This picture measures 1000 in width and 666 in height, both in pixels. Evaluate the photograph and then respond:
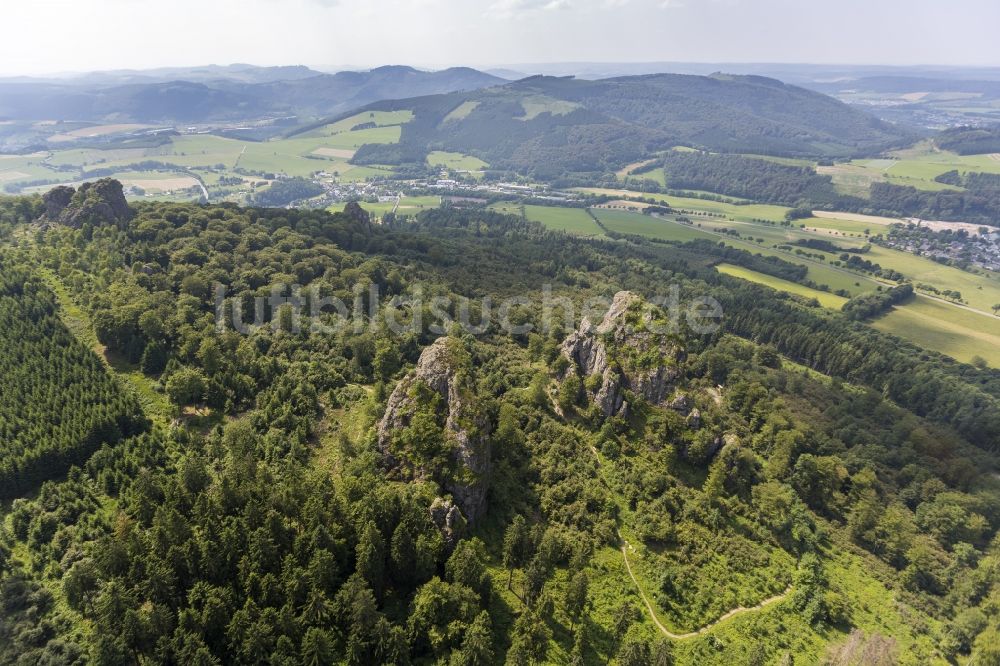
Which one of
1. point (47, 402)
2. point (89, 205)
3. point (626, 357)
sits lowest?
point (626, 357)

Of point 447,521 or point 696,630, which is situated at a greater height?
point 447,521

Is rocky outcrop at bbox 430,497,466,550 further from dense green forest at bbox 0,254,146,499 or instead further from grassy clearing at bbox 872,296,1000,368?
grassy clearing at bbox 872,296,1000,368

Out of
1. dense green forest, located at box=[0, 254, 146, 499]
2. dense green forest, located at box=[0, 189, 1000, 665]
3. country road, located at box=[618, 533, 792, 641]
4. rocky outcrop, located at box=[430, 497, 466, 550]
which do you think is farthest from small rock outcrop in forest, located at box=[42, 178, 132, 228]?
country road, located at box=[618, 533, 792, 641]

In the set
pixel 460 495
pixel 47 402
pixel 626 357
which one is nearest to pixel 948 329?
pixel 626 357

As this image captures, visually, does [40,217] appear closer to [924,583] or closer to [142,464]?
[142,464]

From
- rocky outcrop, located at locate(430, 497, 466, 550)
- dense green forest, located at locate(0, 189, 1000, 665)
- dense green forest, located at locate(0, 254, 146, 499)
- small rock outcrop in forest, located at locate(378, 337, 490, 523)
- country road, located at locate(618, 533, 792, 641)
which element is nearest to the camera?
dense green forest, located at locate(0, 189, 1000, 665)

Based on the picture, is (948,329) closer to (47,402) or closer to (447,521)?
(447,521)
